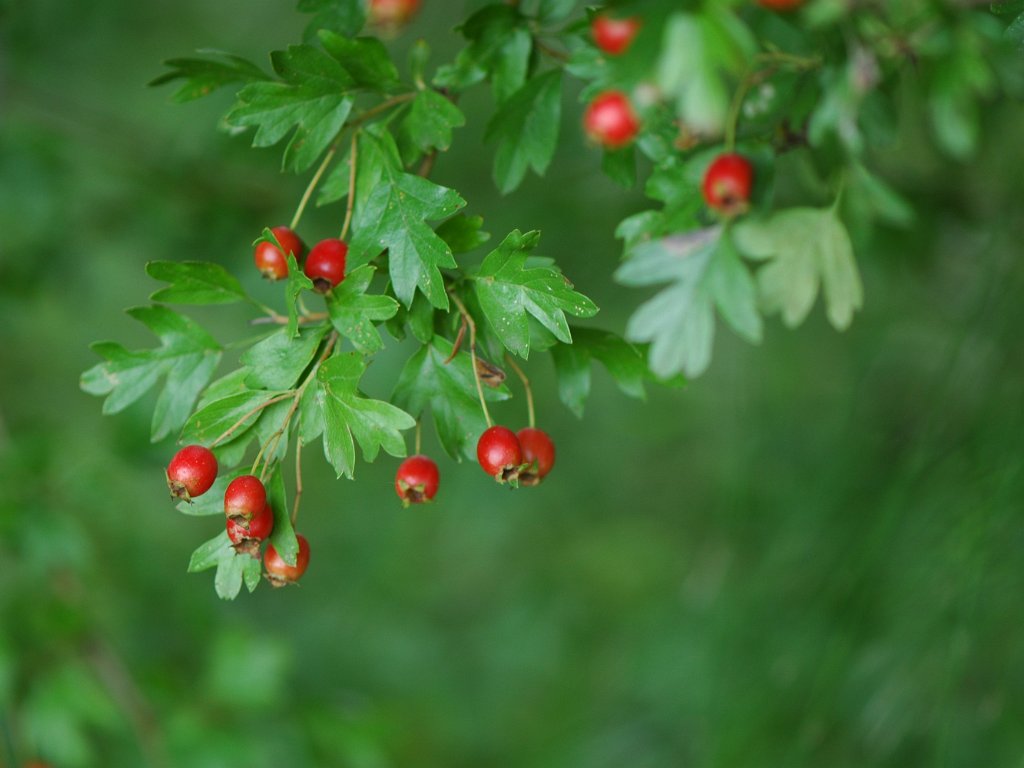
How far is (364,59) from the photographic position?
0.76 metres

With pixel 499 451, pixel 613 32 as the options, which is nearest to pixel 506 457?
pixel 499 451

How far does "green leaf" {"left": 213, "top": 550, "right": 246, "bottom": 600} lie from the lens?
0.73 meters

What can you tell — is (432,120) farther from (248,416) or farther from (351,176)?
(248,416)

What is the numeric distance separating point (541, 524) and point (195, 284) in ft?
6.81

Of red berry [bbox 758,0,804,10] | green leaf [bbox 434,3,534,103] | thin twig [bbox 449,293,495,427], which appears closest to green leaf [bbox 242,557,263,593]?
thin twig [bbox 449,293,495,427]

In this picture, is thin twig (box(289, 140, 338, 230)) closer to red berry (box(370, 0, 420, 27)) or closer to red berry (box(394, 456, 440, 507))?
red berry (box(370, 0, 420, 27))

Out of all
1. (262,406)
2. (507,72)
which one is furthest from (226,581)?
(507,72)

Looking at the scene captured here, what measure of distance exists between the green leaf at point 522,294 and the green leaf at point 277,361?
15 centimetres

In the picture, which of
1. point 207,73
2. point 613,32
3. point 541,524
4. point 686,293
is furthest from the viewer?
point 541,524

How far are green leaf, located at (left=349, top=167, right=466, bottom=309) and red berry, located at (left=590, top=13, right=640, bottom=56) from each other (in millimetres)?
167

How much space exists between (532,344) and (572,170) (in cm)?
116

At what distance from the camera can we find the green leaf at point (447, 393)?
0.76m

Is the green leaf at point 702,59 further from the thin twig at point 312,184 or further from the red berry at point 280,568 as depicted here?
the red berry at point 280,568

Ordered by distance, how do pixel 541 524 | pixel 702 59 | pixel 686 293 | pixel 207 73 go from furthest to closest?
1. pixel 541 524
2. pixel 207 73
3. pixel 686 293
4. pixel 702 59
